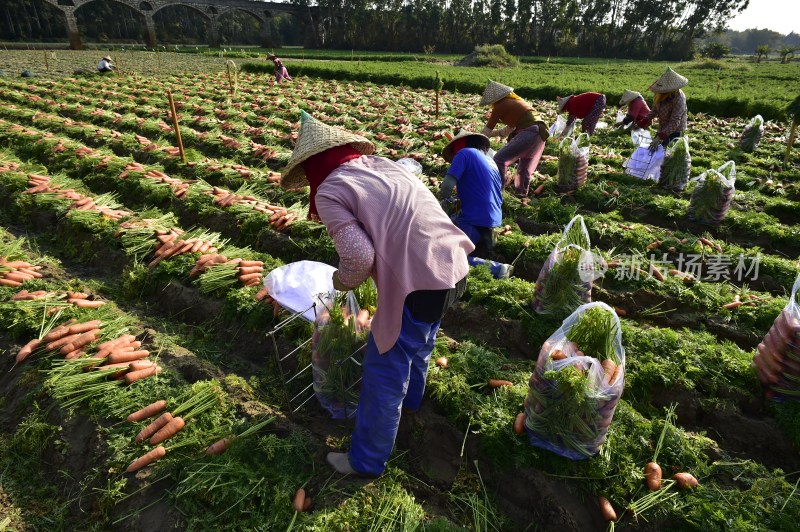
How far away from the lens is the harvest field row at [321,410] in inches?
99.0

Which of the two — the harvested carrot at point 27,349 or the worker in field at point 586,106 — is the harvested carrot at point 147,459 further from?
the worker in field at point 586,106

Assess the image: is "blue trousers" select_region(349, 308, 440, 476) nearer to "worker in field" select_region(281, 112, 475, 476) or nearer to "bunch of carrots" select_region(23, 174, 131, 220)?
"worker in field" select_region(281, 112, 475, 476)

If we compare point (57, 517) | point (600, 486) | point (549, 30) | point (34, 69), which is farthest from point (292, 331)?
point (549, 30)

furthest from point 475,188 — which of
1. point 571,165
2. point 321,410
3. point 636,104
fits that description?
point 636,104

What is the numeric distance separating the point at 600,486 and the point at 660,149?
6928 millimetres

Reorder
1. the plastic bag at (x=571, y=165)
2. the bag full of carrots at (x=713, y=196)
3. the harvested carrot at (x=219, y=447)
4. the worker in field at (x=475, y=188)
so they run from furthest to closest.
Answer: the plastic bag at (x=571, y=165), the bag full of carrots at (x=713, y=196), the worker in field at (x=475, y=188), the harvested carrot at (x=219, y=447)

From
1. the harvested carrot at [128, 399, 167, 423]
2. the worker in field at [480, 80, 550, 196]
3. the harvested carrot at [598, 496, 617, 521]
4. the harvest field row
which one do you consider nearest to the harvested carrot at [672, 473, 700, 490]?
the harvest field row

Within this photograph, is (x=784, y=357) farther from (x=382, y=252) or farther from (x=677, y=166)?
(x=677, y=166)

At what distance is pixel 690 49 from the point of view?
5500cm

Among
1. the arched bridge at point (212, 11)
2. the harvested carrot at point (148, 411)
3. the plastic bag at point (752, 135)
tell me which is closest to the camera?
the harvested carrot at point (148, 411)

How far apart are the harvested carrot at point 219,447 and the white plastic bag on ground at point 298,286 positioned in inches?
39.2

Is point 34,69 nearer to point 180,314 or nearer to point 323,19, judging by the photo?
point 180,314

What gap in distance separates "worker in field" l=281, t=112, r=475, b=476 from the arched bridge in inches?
2102

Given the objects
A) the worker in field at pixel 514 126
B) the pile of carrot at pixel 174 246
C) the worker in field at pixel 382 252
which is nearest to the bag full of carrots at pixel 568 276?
the worker in field at pixel 382 252
